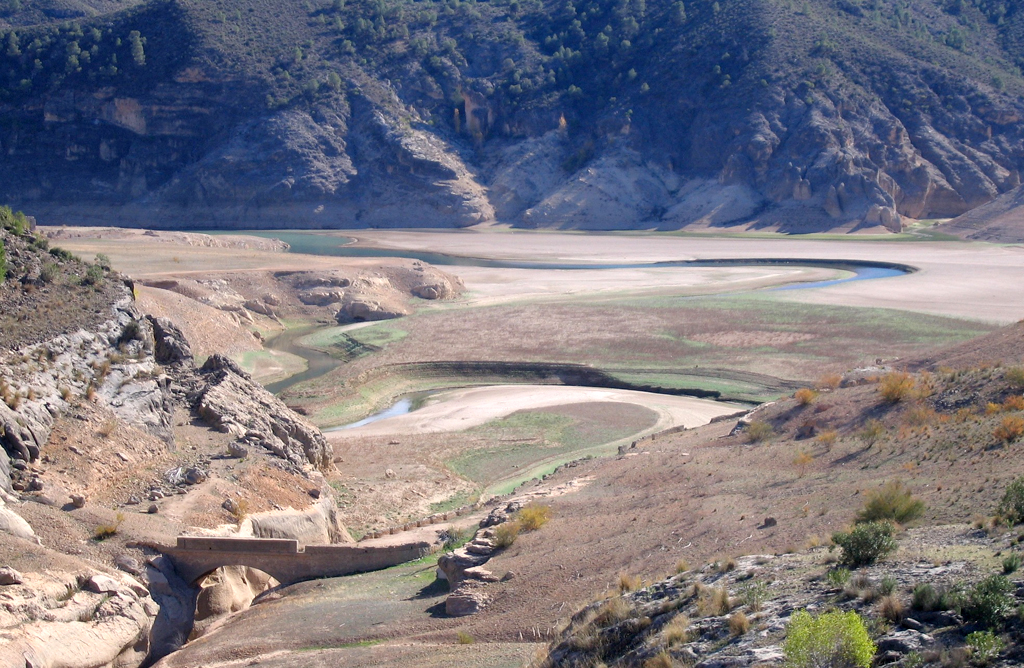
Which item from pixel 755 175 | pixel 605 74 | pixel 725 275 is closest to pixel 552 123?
pixel 605 74

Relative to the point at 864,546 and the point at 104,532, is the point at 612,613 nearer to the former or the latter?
the point at 864,546

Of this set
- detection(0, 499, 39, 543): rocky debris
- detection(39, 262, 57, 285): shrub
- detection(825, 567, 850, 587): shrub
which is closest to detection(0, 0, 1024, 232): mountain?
detection(39, 262, 57, 285): shrub

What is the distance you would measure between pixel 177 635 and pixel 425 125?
10771 centimetres

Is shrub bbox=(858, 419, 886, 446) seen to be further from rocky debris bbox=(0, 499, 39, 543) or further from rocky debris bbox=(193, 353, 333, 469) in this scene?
rocky debris bbox=(0, 499, 39, 543)

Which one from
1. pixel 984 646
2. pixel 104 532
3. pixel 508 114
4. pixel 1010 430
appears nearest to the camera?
pixel 984 646

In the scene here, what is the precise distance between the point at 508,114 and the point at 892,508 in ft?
370

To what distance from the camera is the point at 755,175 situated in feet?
349

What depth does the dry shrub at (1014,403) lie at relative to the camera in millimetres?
18969

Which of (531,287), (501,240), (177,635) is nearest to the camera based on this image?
(177,635)

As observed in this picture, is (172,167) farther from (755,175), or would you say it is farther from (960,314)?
(960,314)

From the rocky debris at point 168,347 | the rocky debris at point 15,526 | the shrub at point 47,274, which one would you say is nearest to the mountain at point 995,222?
the rocky debris at point 168,347

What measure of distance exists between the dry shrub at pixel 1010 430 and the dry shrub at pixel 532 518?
26.2 ft

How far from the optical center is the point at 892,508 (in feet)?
45.3

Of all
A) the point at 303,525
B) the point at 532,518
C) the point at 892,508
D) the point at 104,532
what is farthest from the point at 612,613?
the point at 303,525
